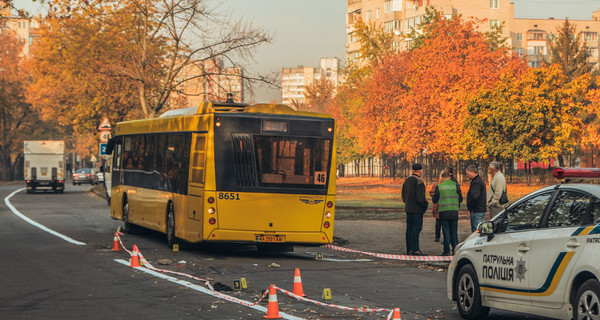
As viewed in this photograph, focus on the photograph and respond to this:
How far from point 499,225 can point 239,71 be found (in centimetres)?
2835

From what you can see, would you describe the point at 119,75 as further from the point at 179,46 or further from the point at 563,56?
the point at 563,56

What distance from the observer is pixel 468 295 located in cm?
1045

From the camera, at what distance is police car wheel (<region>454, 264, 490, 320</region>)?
33.6 ft

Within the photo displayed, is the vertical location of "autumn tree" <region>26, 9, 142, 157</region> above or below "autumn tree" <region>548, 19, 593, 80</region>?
below

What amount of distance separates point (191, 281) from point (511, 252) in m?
5.87

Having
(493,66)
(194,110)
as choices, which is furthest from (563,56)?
(194,110)

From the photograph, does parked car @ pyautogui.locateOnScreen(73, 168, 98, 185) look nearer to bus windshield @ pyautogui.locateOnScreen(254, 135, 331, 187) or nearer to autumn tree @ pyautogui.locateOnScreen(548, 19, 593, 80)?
autumn tree @ pyautogui.locateOnScreen(548, 19, 593, 80)

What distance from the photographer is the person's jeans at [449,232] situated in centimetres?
1861

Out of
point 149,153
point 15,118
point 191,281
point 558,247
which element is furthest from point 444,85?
point 558,247

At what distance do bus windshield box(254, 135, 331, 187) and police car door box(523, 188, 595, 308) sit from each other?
9.30m

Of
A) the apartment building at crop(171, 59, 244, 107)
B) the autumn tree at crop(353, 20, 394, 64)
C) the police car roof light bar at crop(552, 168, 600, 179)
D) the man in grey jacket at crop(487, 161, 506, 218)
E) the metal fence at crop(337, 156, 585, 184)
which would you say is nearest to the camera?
the police car roof light bar at crop(552, 168, 600, 179)

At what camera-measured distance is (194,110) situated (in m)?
19.6

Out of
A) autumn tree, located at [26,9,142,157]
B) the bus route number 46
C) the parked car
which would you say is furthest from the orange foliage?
the bus route number 46

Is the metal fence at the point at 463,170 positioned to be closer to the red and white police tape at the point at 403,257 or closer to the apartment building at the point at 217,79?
the apartment building at the point at 217,79
